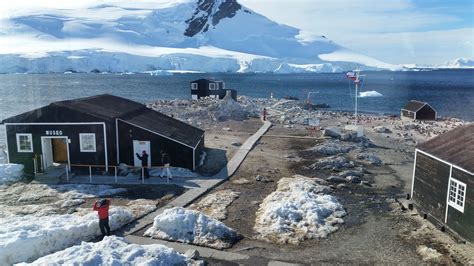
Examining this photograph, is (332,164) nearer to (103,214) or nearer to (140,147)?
(140,147)

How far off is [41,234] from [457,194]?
15196mm

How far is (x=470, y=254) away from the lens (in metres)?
15.4

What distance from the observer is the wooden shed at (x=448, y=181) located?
1652cm

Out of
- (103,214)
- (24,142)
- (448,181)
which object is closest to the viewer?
(103,214)

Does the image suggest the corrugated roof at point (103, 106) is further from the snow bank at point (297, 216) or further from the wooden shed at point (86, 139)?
the snow bank at point (297, 216)

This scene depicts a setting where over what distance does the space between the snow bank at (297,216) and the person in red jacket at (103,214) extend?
5805 mm

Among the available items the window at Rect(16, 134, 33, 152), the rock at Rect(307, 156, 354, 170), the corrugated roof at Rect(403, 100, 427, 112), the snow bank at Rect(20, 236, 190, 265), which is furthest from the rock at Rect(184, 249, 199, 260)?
the corrugated roof at Rect(403, 100, 427, 112)

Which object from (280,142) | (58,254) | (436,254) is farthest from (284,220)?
(280,142)

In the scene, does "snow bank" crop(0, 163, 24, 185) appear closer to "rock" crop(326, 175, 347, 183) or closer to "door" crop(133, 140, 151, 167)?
"door" crop(133, 140, 151, 167)

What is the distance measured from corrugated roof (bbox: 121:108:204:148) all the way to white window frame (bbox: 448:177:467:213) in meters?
14.8

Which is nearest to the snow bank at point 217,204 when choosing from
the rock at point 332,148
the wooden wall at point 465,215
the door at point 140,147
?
the door at point 140,147

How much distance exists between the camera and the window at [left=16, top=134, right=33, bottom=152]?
26.6 m

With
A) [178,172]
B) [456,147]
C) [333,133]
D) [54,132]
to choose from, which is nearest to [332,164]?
[178,172]

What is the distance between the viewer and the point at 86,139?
26.5 meters
